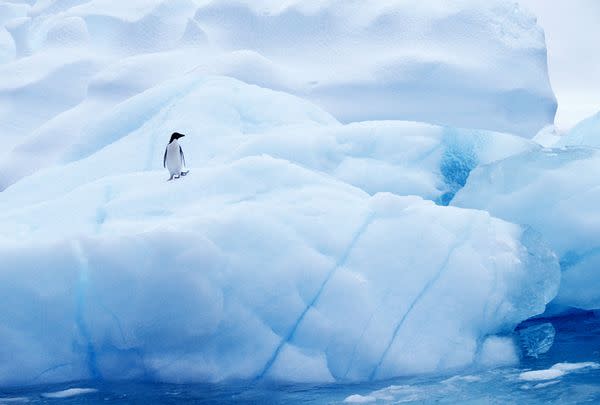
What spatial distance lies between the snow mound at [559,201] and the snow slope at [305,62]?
13.4 feet

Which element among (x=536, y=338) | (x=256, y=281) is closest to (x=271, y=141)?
(x=256, y=281)

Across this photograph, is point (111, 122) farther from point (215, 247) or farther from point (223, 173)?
point (215, 247)

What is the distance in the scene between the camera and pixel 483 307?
15.0ft

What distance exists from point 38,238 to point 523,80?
683 cm

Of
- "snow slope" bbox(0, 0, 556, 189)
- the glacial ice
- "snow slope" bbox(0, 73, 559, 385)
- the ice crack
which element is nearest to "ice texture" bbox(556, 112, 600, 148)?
the glacial ice

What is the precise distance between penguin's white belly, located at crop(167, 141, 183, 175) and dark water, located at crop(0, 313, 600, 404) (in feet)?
4.87

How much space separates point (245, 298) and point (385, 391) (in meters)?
0.86

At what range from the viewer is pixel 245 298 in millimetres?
4324

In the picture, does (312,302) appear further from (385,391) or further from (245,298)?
(385,391)

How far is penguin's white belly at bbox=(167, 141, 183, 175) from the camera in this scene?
5.21 metres

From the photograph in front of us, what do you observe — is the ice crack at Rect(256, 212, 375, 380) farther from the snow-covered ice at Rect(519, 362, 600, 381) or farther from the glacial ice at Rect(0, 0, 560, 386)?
the snow-covered ice at Rect(519, 362, 600, 381)

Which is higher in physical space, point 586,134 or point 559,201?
point 586,134

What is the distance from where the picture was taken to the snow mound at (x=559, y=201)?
17.7 feet

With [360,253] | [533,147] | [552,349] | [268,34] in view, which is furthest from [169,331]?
[268,34]
